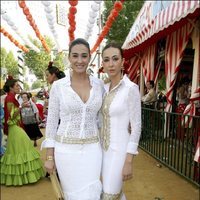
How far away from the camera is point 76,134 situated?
7.06ft

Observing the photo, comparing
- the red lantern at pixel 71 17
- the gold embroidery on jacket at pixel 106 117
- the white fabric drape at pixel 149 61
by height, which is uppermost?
the red lantern at pixel 71 17

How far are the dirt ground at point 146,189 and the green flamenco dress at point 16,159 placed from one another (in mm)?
129

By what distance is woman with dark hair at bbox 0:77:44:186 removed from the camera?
4.43 meters

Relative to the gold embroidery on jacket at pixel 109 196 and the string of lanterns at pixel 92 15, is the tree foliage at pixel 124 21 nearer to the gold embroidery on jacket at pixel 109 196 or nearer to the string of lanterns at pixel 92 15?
the string of lanterns at pixel 92 15

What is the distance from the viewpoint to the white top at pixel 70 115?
7.05 ft

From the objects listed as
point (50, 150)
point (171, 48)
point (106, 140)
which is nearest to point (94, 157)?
point (106, 140)

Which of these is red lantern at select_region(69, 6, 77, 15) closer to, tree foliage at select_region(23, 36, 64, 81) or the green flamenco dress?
the green flamenco dress

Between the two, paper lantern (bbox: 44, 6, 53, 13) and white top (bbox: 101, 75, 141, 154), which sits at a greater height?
paper lantern (bbox: 44, 6, 53, 13)

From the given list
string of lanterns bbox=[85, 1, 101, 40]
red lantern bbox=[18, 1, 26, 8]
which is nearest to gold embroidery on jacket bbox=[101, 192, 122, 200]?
string of lanterns bbox=[85, 1, 101, 40]

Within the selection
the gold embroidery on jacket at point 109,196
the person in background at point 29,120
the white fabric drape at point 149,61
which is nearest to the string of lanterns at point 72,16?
the white fabric drape at point 149,61

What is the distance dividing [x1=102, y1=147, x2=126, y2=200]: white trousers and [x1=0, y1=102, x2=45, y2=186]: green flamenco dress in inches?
102

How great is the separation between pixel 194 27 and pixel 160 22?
0.72 metres

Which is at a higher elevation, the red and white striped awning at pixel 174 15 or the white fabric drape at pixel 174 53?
the red and white striped awning at pixel 174 15

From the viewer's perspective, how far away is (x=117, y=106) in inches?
84.9
